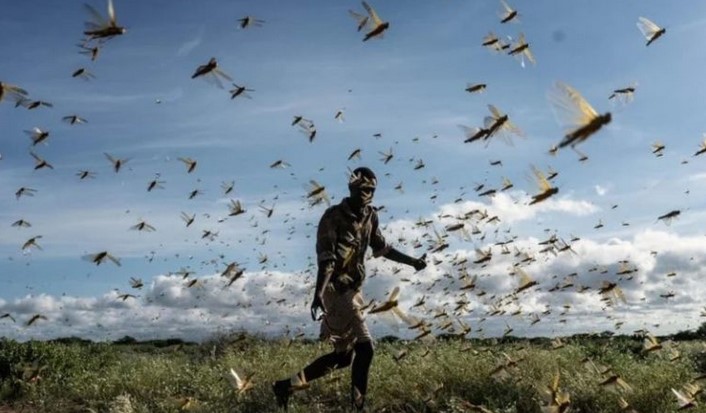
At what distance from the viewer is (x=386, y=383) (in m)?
8.85

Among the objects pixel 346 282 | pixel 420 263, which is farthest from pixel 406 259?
pixel 346 282

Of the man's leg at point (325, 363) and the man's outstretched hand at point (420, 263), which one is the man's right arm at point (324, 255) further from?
the man's outstretched hand at point (420, 263)

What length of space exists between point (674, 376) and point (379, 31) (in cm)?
579

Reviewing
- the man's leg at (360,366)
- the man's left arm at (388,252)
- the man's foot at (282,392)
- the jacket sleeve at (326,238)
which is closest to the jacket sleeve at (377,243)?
the man's left arm at (388,252)

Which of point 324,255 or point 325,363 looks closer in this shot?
point 324,255

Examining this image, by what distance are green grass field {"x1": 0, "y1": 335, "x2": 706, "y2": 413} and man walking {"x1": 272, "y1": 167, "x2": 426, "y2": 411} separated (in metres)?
0.38

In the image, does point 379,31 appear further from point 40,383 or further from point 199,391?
point 40,383

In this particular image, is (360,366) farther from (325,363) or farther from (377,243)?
(377,243)

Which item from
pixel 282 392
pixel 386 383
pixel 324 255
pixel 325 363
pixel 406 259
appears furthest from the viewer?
pixel 386 383

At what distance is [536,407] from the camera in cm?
783

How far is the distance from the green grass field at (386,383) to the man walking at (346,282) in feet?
1.24

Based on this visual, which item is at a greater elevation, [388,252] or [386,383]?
[388,252]

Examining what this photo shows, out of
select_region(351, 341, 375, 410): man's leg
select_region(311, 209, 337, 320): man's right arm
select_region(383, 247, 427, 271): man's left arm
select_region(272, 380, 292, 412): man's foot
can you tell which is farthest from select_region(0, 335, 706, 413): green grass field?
select_region(383, 247, 427, 271): man's left arm

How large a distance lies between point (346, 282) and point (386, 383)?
7.27 ft
